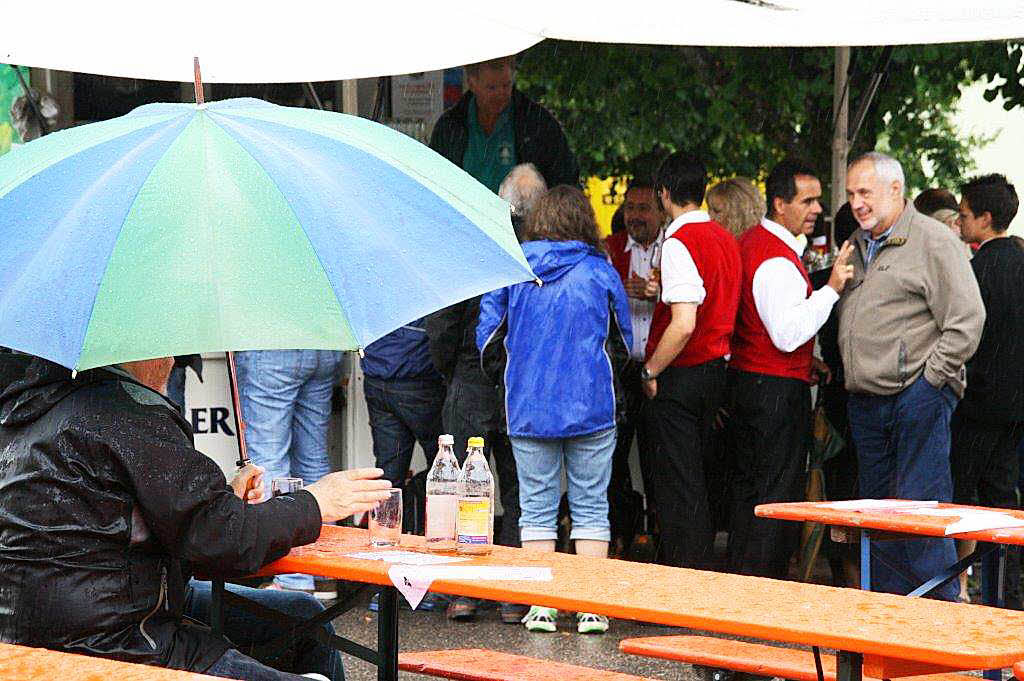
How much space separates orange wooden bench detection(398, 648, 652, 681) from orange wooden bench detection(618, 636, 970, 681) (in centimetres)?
17

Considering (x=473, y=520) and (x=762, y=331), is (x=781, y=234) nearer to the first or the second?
(x=762, y=331)

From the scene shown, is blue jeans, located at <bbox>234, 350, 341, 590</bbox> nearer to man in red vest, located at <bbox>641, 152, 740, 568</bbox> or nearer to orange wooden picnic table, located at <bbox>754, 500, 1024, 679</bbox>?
man in red vest, located at <bbox>641, 152, 740, 568</bbox>

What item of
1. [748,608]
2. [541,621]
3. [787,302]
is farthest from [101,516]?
[787,302]

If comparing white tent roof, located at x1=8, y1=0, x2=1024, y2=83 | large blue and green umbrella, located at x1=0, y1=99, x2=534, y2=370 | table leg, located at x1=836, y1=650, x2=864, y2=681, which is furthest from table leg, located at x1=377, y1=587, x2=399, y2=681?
white tent roof, located at x1=8, y1=0, x2=1024, y2=83

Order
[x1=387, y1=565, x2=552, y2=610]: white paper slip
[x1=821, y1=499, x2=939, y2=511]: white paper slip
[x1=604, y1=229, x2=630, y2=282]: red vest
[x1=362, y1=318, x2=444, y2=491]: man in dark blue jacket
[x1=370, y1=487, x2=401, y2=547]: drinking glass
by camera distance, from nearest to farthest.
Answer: [x1=387, y1=565, x2=552, y2=610]: white paper slip, [x1=370, y1=487, x2=401, y2=547]: drinking glass, [x1=821, y1=499, x2=939, y2=511]: white paper slip, [x1=362, y1=318, x2=444, y2=491]: man in dark blue jacket, [x1=604, y1=229, x2=630, y2=282]: red vest

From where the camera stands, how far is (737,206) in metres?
7.98

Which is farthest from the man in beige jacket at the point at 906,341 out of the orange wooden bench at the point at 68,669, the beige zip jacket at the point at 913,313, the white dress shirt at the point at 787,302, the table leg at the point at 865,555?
the orange wooden bench at the point at 68,669

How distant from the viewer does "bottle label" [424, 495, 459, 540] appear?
13.8 feet

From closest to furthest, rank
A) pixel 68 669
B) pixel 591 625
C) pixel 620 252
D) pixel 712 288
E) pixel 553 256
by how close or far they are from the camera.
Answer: pixel 68 669 < pixel 553 256 < pixel 591 625 < pixel 712 288 < pixel 620 252

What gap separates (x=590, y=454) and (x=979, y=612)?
3455mm

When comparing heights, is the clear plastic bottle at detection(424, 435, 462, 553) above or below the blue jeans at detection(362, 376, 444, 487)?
above

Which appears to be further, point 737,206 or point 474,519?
point 737,206

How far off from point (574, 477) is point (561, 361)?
55 centimetres

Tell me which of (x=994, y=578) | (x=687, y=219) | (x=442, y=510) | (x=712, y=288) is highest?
(x=687, y=219)
